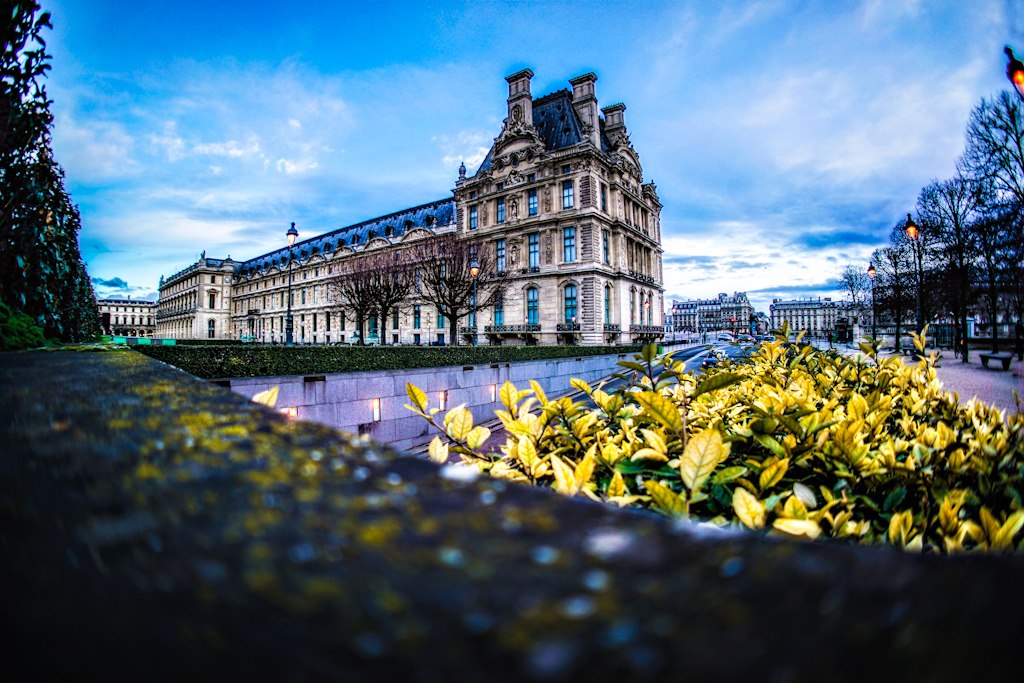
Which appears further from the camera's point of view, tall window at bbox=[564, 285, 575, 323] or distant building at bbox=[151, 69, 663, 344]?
tall window at bbox=[564, 285, 575, 323]

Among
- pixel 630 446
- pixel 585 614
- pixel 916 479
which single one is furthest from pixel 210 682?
pixel 916 479

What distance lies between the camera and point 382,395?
9.00 m

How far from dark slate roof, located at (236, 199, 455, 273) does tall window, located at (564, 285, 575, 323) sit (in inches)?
622

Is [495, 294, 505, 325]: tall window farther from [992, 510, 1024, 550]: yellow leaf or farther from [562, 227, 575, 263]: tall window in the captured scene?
[992, 510, 1024, 550]: yellow leaf

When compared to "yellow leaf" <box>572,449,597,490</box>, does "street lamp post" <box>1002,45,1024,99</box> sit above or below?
above

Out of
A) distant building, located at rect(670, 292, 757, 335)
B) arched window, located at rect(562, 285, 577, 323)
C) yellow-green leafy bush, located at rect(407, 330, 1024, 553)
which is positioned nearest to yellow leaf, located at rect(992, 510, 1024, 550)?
yellow-green leafy bush, located at rect(407, 330, 1024, 553)

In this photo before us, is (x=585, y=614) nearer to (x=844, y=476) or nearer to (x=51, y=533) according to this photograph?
(x=51, y=533)

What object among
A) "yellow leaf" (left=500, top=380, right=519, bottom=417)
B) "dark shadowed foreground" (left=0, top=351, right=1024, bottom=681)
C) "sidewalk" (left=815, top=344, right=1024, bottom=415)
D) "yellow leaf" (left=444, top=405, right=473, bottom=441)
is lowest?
"sidewalk" (left=815, top=344, right=1024, bottom=415)

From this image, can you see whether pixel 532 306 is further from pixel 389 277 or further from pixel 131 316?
pixel 131 316

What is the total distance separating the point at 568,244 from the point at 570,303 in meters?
4.71

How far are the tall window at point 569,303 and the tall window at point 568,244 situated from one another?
220cm

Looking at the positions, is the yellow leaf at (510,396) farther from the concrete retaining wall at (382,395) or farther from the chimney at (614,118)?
the chimney at (614,118)

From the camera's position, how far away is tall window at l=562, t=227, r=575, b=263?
116 ft

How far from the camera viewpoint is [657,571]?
14.3 inches
